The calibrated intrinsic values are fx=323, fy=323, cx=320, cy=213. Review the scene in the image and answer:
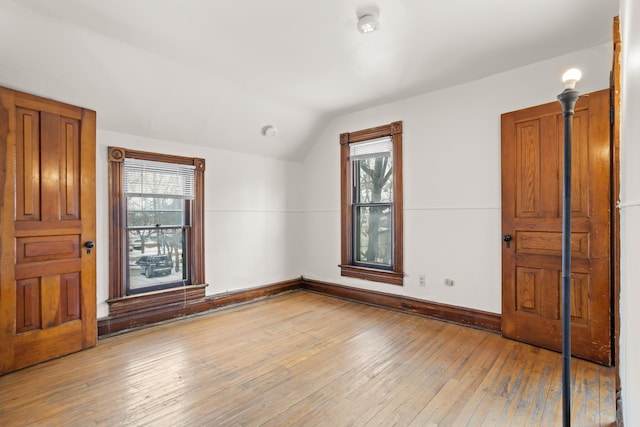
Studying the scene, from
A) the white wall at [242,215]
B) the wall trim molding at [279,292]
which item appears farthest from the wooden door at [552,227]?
the white wall at [242,215]

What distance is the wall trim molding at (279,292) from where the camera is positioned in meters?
3.27

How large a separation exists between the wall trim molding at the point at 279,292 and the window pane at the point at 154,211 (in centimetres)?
93

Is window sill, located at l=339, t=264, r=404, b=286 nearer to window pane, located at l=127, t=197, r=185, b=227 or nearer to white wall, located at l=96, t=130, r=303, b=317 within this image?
white wall, located at l=96, t=130, r=303, b=317

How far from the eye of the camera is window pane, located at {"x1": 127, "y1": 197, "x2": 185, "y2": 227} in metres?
3.46

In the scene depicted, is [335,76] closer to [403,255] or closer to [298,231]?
[403,255]

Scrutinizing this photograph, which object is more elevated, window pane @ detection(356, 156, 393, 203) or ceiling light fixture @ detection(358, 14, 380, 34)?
ceiling light fixture @ detection(358, 14, 380, 34)

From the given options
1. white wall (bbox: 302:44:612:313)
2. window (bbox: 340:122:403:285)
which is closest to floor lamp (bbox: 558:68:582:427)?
white wall (bbox: 302:44:612:313)

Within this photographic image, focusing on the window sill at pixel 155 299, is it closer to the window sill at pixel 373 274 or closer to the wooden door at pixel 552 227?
the window sill at pixel 373 274

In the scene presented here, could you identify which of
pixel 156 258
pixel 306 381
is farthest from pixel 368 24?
pixel 156 258

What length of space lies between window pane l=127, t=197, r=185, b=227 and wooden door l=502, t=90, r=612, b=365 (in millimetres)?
3561

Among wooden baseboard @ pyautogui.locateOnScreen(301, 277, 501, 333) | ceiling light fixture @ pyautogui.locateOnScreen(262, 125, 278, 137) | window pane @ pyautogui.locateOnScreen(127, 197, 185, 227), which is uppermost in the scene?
ceiling light fixture @ pyautogui.locateOnScreen(262, 125, 278, 137)

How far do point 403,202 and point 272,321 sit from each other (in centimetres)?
210

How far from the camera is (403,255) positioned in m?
3.97

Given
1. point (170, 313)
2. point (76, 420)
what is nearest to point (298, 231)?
point (170, 313)
